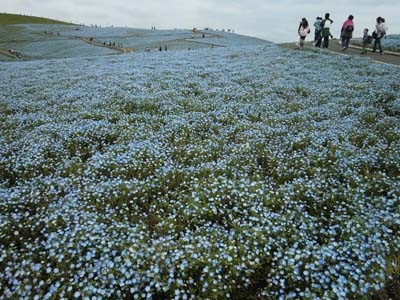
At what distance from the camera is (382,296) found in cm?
338

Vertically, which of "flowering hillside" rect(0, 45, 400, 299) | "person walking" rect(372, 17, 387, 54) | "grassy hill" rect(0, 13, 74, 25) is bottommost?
"flowering hillside" rect(0, 45, 400, 299)

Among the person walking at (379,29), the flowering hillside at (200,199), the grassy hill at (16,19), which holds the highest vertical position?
the grassy hill at (16,19)

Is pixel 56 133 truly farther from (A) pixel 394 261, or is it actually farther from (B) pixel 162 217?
(A) pixel 394 261

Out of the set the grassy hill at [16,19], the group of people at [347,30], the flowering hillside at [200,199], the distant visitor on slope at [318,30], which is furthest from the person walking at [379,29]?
the grassy hill at [16,19]

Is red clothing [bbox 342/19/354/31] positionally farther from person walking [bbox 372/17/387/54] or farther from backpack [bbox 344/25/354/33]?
person walking [bbox 372/17/387/54]

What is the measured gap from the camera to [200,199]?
5.30m

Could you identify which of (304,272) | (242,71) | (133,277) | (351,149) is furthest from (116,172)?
(242,71)

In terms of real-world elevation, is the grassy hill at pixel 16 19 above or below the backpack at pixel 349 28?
above

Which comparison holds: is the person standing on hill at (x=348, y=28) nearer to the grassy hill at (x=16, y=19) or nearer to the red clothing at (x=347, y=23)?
the red clothing at (x=347, y=23)

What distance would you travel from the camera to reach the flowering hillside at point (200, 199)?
3.77 metres

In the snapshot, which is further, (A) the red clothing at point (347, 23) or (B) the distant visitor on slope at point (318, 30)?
(B) the distant visitor on slope at point (318, 30)

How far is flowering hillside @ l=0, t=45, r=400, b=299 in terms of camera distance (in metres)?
3.77

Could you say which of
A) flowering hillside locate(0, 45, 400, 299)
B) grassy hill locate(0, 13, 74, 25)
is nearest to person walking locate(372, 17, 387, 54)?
flowering hillside locate(0, 45, 400, 299)

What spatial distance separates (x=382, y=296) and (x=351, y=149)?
420cm
